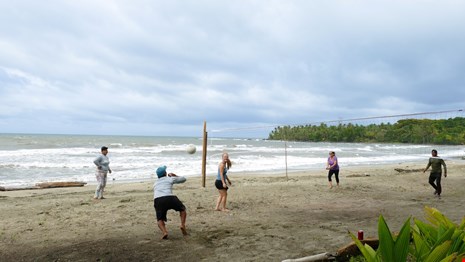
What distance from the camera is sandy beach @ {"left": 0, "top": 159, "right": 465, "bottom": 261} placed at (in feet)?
16.0

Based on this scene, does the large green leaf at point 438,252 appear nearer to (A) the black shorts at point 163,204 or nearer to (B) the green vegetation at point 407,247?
(B) the green vegetation at point 407,247

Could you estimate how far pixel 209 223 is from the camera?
6590 mm

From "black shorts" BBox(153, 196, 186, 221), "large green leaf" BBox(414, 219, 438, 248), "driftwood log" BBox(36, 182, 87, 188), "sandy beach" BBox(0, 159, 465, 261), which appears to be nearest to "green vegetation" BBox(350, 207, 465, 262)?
"large green leaf" BBox(414, 219, 438, 248)

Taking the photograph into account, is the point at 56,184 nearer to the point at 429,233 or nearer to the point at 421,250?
the point at 429,233

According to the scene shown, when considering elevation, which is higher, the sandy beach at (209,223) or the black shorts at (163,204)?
the black shorts at (163,204)

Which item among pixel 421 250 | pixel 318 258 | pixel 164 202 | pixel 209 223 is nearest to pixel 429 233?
pixel 421 250

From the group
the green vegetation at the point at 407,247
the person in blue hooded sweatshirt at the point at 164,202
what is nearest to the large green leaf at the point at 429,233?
the green vegetation at the point at 407,247

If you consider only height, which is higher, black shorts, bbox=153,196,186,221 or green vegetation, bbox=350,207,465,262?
green vegetation, bbox=350,207,465,262

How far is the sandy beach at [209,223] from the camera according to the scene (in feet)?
16.0

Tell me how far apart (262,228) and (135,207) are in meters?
3.53

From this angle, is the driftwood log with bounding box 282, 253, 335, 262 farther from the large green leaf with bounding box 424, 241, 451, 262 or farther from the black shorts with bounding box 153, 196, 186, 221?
the black shorts with bounding box 153, 196, 186, 221

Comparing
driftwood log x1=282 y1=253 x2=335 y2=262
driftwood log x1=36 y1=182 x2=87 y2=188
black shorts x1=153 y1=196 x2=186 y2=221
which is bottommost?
driftwood log x1=36 y1=182 x2=87 y2=188

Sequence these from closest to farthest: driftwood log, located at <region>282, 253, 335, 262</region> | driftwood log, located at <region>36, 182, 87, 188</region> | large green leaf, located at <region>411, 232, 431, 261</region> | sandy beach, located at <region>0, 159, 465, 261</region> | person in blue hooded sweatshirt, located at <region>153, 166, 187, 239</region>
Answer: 1. large green leaf, located at <region>411, 232, 431, 261</region>
2. driftwood log, located at <region>282, 253, 335, 262</region>
3. sandy beach, located at <region>0, 159, 465, 261</region>
4. person in blue hooded sweatshirt, located at <region>153, 166, 187, 239</region>
5. driftwood log, located at <region>36, 182, 87, 188</region>

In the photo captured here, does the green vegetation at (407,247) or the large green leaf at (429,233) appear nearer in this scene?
the green vegetation at (407,247)
